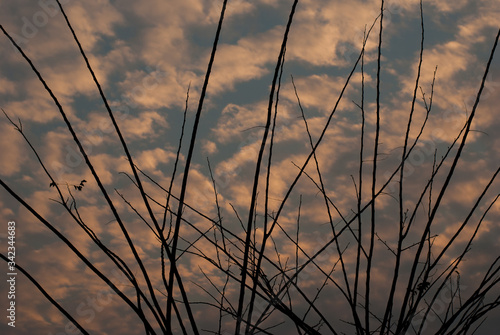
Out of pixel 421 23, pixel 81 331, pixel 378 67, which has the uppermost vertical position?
pixel 421 23

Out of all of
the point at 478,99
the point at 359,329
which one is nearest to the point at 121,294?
the point at 359,329

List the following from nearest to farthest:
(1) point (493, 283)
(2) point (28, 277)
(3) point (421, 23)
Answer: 1. (2) point (28, 277)
2. (1) point (493, 283)
3. (3) point (421, 23)

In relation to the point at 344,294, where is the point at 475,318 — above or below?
below

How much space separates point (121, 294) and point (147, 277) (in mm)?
62

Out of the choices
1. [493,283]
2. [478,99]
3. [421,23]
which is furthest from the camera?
[421,23]

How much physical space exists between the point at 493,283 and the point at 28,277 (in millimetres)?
1094

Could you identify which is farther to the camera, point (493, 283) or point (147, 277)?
point (493, 283)

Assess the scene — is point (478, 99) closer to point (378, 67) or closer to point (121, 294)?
point (378, 67)

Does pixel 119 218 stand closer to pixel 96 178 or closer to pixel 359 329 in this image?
pixel 96 178

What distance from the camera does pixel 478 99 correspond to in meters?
1.12

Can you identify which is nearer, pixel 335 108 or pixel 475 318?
pixel 475 318

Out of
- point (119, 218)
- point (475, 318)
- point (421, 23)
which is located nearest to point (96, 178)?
point (119, 218)

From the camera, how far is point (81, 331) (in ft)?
3.11

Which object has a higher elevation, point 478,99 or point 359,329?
point 478,99
